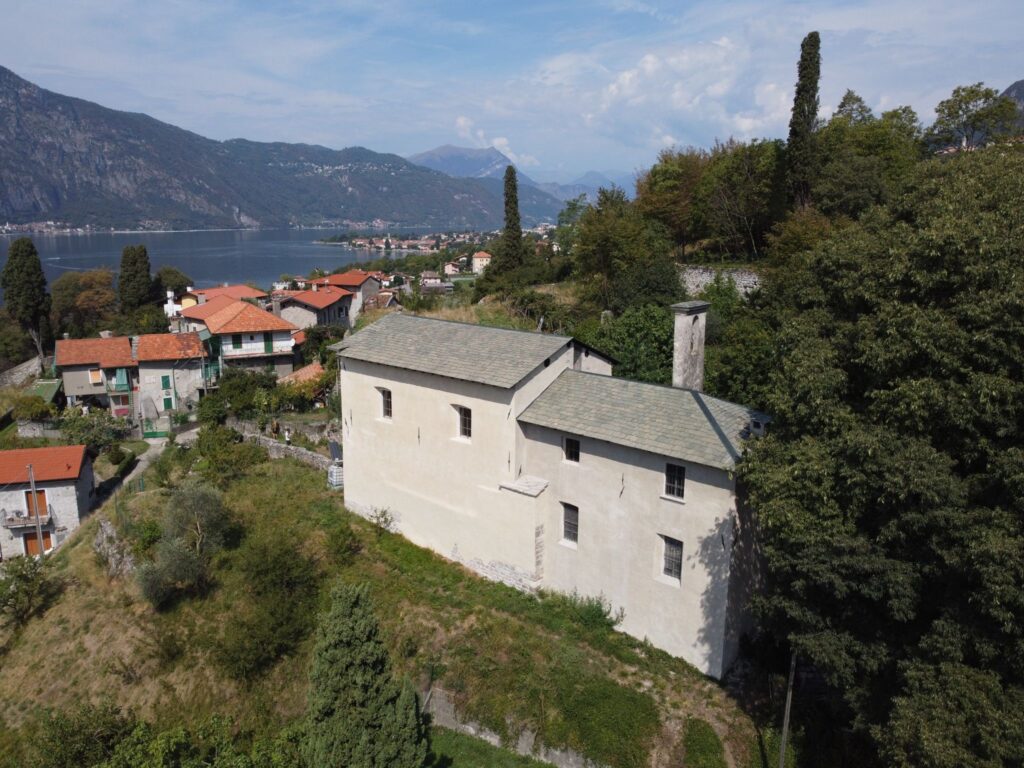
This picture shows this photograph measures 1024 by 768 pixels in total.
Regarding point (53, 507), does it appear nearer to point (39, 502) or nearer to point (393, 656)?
point (39, 502)

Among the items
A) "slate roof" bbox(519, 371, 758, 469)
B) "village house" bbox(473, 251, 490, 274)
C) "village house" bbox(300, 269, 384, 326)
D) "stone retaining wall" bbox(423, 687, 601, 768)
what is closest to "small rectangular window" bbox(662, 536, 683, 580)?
"slate roof" bbox(519, 371, 758, 469)

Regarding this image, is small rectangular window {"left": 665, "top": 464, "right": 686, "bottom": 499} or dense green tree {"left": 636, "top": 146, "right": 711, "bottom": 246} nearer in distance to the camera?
small rectangular window {"left": 665, "top": 464, "right": 686, "bottom": 499}

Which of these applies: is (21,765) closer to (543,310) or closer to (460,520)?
(460,520)

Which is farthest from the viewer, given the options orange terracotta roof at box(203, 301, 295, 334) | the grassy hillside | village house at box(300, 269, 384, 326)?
village house at box(300, 269, 384, 326)

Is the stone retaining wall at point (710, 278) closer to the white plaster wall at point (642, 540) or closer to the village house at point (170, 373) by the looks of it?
the white plaster wall at point (642, 540)

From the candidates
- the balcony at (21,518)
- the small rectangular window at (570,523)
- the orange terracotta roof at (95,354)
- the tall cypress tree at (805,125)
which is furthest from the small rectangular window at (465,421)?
the orange terracotta roof at (95,354)


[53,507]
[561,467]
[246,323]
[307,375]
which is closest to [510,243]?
[307,375]

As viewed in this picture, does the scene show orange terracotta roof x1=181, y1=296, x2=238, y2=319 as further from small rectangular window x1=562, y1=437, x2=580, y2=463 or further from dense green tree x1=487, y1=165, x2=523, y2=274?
small rectangular window x1=562, y1=437, x2=580, y2=463
